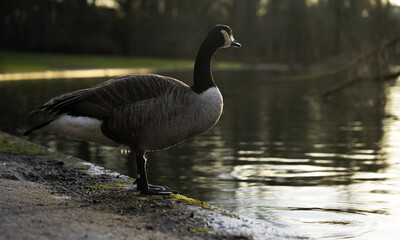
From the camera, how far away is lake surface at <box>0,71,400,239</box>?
316 inches

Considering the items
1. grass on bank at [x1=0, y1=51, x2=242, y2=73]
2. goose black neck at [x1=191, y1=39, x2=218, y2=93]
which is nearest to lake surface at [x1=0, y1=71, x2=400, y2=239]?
goose black neck at [x1=191, y1=39, x2=218, y2=93]

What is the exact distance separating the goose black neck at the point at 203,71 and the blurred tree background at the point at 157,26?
5228 cm

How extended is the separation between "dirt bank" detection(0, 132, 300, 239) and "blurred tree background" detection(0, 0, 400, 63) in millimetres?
52579

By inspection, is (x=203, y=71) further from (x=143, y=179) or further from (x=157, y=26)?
(x=157, y=26)

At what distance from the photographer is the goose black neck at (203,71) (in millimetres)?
7520

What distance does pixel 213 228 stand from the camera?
6.14 m

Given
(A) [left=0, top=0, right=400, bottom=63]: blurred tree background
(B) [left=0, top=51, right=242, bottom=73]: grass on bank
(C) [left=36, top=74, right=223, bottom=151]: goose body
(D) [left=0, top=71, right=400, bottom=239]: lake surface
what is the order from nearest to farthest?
(C) [left=36, top=74, right=223, bottom=151]: goose body < (D) [left=0, top=71, right=400, bottom=239]: lake surface < (B) [left=0, top=51, right=242, bottom=73]: grass on bank < (A) [left=0, top=0, right=400, bottom=63]: blurred tree background

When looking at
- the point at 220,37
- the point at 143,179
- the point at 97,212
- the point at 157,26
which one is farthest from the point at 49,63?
the point at 97,212

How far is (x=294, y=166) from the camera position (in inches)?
472

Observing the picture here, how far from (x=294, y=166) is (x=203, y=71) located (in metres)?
4.91

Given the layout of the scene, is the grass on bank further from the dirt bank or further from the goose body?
the goose body

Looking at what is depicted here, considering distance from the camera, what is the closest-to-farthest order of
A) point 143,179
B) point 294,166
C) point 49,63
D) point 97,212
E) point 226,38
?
point 97,212 → point 143,179 → point 226,38 → point 294,166 → point 49,63

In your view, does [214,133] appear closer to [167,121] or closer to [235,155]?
[235,155]

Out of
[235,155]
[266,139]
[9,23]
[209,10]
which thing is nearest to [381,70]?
[235,155]
